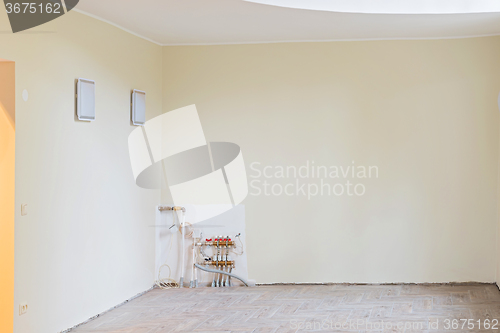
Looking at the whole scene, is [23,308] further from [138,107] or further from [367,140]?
[367,140]

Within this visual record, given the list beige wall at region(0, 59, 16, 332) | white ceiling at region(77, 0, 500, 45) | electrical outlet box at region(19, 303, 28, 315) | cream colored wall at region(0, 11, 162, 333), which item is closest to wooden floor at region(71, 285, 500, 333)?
cream colored wall at region(0, 11, 162, 333)

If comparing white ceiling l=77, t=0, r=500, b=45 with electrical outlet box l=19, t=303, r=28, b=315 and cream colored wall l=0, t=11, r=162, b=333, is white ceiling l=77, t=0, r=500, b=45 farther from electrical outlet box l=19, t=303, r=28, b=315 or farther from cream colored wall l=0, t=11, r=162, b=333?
electrical outlet box l=19, t=303, r=28, b=315

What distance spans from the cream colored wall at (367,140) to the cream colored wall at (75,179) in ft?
3.58

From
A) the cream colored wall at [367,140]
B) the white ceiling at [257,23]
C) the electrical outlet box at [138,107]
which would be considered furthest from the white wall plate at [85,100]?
the cream colored wall at [367,140]

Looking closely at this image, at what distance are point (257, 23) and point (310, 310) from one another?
2.85 m

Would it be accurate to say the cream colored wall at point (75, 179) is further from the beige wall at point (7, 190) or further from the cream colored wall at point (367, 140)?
the cream colored wall at point (367, 140)

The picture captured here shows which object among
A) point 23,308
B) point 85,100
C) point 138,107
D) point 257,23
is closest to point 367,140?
point 257,23

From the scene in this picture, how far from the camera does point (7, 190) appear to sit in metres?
3.76

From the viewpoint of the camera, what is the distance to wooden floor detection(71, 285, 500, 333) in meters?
4.40

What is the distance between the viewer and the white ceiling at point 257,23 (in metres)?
4.57

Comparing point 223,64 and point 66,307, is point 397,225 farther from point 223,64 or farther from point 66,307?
point 66,307

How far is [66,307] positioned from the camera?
439cm

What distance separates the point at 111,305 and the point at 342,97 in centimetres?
335

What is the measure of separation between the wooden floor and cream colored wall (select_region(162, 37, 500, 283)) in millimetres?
353
